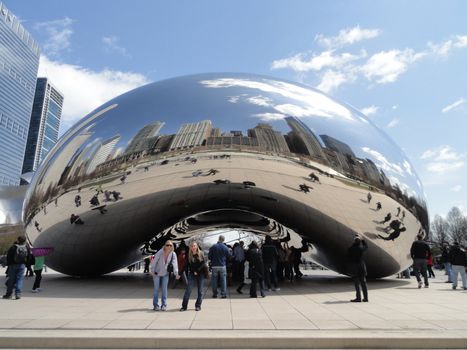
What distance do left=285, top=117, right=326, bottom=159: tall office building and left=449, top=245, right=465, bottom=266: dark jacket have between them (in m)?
5.52

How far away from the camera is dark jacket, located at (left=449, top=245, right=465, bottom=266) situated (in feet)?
36.1

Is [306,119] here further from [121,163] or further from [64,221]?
[64,221]

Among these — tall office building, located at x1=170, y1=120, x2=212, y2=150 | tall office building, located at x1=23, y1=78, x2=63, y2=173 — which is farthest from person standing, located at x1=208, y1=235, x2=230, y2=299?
tall office building, located at x1=23, y1=78, x2=63, y2=173

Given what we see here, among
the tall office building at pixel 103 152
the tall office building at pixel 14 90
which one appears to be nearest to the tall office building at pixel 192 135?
the tall office building at pixel 103 152

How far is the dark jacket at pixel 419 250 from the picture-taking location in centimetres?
1070

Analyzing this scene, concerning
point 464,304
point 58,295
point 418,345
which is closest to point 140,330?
point 418,345

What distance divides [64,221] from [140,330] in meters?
5.91

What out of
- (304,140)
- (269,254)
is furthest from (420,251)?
(304,140)

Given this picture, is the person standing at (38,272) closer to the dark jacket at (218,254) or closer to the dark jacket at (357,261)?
the dark jacket at (218,254)

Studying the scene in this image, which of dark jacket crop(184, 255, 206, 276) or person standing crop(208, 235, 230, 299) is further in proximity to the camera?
person standing crop(208, 235, 230, 299)

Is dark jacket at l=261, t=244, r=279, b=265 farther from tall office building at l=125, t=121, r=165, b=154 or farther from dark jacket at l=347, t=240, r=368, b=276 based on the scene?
tall office building at l=125, t=121, r=165, b=154

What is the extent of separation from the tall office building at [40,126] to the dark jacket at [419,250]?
624ft

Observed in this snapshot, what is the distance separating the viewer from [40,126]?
18488 cm

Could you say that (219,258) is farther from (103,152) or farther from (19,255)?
(19,255)
